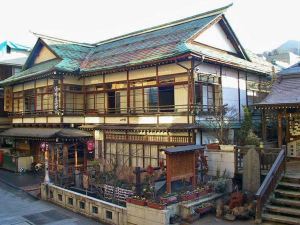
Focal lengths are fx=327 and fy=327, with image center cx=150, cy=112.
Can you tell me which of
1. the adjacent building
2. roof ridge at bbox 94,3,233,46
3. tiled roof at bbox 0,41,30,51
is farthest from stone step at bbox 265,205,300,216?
tiled roof at bbox 0,41,30,51

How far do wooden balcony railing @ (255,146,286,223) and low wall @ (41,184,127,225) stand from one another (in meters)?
5.85

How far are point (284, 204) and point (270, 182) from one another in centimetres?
101

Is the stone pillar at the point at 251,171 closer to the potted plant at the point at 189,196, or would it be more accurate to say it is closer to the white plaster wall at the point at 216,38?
the potted plant at the point at 189,196

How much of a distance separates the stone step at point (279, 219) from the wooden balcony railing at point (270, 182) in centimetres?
31

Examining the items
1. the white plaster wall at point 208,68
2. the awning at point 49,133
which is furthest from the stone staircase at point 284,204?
the awning at point 49,133

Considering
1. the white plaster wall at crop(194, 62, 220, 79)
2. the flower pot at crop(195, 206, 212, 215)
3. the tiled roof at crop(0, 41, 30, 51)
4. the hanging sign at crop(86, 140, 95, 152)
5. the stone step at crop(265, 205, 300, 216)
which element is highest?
the tiled roof at crop(0, 41, 30, 51)

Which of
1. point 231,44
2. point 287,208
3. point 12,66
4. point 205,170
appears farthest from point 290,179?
point 12,66

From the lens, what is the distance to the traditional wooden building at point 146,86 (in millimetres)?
20031

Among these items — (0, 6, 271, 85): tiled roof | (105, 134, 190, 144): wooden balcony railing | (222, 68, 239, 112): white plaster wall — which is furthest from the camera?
(222, 68, 239, 112): white plaster wall

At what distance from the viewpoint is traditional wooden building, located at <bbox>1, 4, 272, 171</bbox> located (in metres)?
20.0

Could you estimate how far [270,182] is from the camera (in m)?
13.6

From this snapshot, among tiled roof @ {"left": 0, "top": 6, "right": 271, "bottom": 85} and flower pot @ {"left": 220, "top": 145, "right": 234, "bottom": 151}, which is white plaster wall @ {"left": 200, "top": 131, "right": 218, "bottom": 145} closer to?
flower pot @ {"left": 220, "top": 145, "right": 234, "bottom": 151}

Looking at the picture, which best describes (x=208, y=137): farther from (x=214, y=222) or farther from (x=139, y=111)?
(x=214, y=222)

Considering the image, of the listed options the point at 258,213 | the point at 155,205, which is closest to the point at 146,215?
the point at 155,205
